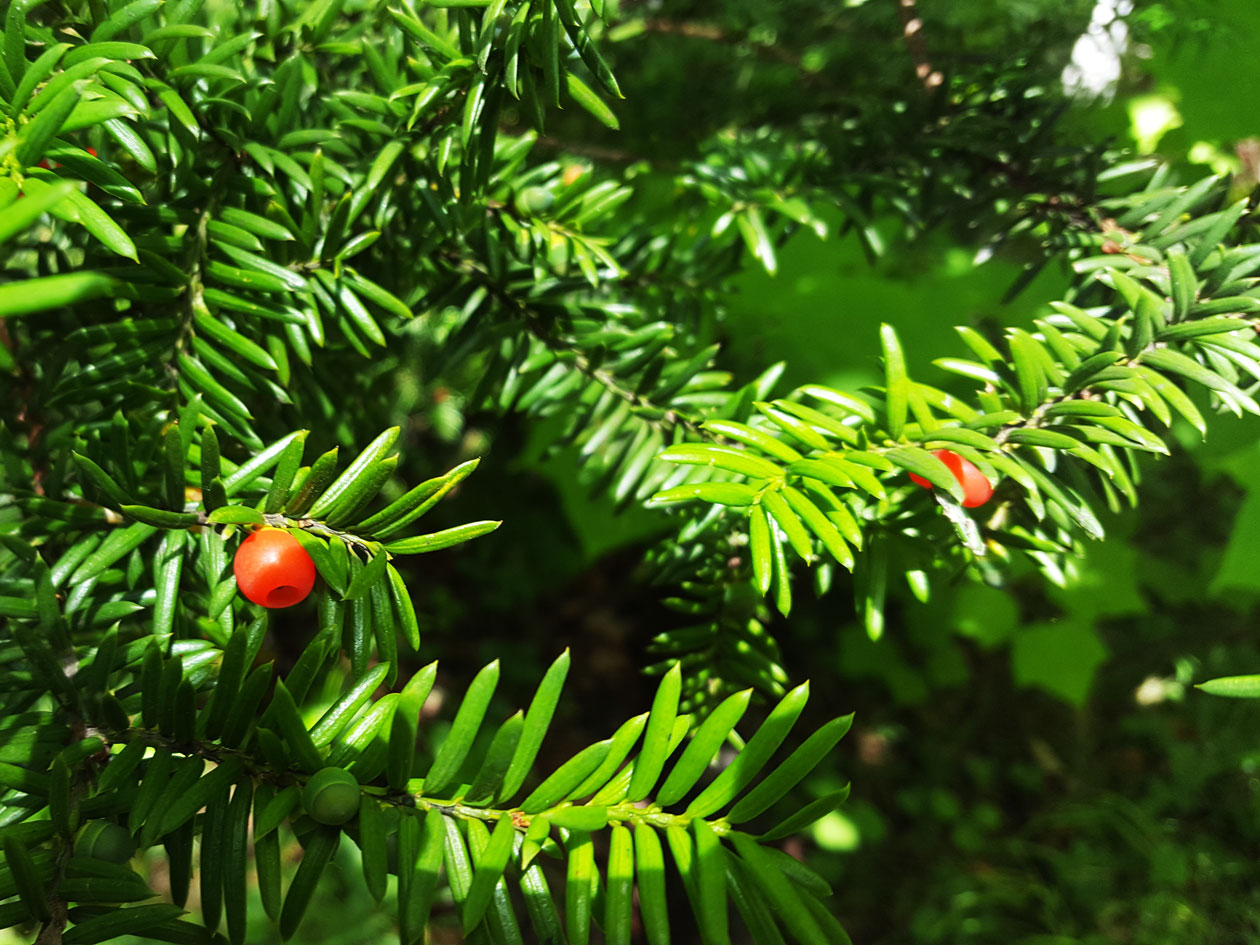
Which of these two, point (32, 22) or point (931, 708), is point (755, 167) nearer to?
point (32, 22)

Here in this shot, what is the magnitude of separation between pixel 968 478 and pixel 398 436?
1.25 feet

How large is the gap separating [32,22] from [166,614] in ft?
1.50

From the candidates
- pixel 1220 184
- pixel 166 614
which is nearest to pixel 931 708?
pixel 1220 184

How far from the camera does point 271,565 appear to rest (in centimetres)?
42

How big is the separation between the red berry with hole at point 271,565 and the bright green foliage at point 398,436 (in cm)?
2

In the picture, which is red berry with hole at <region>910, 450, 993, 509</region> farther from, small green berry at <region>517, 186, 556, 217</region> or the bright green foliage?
small green berry at <region>517, 186, 556, 217</region>

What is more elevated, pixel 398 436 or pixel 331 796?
pixel 398 436


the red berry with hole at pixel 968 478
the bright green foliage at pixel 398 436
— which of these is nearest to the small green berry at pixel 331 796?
the bright green foliage at pixel 398 436

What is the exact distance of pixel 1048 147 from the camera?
2.43ft

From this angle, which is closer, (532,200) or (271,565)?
(271,565)

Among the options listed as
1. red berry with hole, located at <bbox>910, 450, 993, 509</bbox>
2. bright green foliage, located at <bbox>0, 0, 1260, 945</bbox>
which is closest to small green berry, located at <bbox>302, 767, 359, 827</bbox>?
bright green foliage, located at <bbox>0, 0, 1260, 945</bbox>

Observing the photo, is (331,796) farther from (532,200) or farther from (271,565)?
(532,200)

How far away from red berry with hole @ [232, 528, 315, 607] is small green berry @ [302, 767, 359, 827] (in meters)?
0.10

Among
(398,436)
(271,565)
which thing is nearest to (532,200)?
(398,436)
